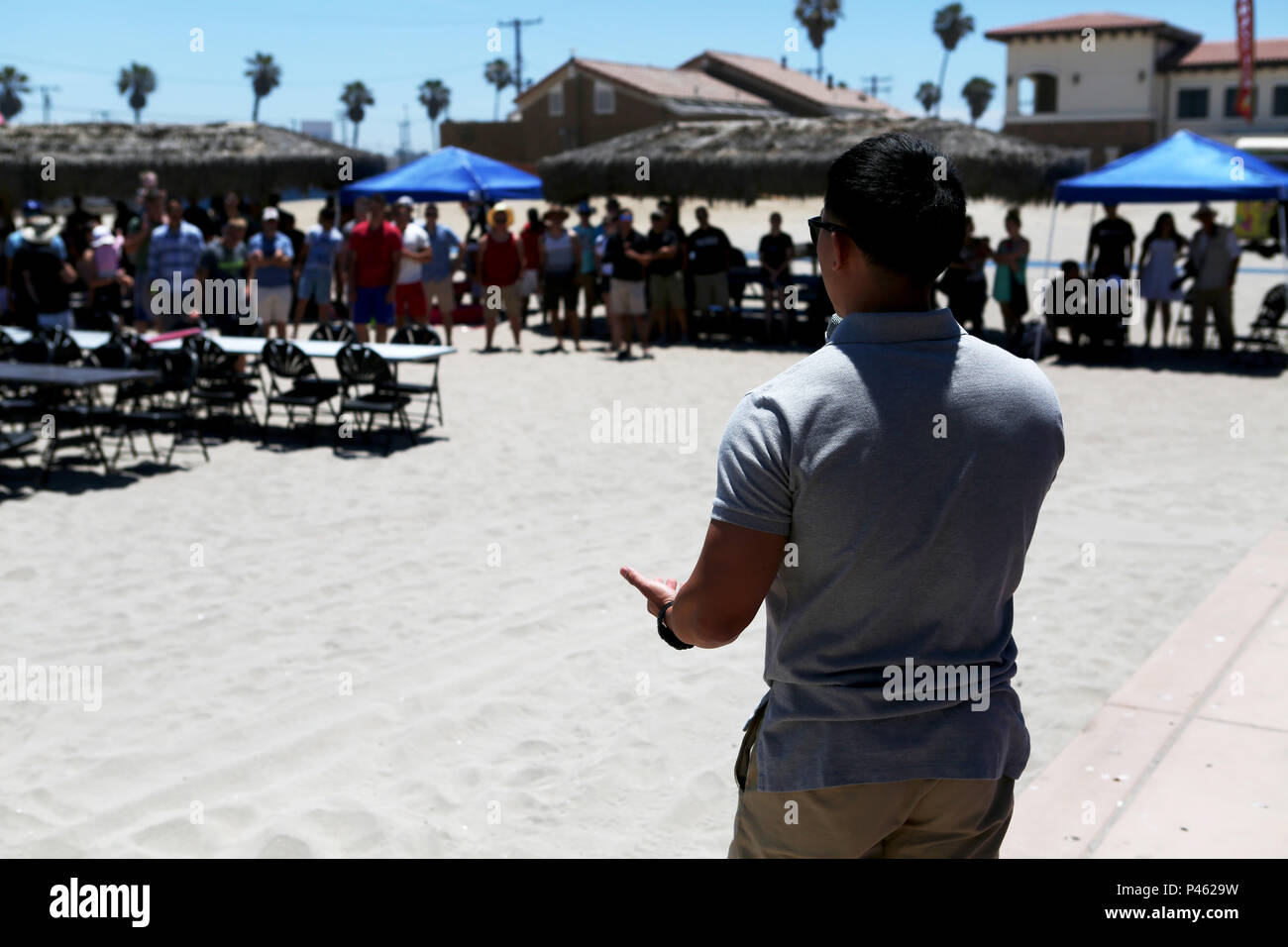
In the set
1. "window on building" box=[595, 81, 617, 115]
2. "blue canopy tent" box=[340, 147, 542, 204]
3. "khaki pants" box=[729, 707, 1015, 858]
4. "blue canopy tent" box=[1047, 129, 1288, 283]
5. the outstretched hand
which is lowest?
"khaki pants" box=[729, 707, 1015, 858]

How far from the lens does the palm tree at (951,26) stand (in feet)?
283

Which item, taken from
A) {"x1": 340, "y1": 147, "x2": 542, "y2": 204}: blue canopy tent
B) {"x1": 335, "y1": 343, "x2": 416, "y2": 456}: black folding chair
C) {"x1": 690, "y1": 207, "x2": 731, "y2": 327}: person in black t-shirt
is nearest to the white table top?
{"x1": 335, "y1": 343, "x2": 416, "y2": 456}: black folding chair

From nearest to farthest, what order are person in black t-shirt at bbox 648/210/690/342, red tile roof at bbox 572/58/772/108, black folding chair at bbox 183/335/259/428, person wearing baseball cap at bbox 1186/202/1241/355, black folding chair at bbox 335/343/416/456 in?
black folding chair at bbox 335/343/416/456, black folding chair at bbox 183/335/259/428, person wearing baseball cap at bbox 1186/202/1241/355, person in black t-shirt at bbox 648/210/690/342, red tile roof at bbox 572/58/772/108

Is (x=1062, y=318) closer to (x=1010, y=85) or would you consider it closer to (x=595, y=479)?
(x=595, y=479)

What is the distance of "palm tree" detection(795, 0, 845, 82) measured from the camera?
89.9 m

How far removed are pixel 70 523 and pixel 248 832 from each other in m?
4.77

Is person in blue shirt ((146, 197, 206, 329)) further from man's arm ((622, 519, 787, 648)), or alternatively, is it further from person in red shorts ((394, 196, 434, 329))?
man's arm ((622, 519, 787, 648))

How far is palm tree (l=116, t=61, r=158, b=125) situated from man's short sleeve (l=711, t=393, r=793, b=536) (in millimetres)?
147880

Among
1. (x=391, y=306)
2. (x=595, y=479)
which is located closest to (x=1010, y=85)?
(x=391, y=306)

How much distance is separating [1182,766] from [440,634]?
3192mm

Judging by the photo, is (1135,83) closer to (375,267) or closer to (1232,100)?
(1232,100)

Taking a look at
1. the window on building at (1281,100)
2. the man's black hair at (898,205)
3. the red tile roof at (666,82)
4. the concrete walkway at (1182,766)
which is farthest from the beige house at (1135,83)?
the man's black hair at (898,205)

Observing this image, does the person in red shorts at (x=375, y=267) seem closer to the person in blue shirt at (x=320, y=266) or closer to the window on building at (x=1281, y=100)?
the person in blue shirt at (x=320, y=266)

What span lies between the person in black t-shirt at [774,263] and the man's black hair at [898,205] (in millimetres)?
14430
